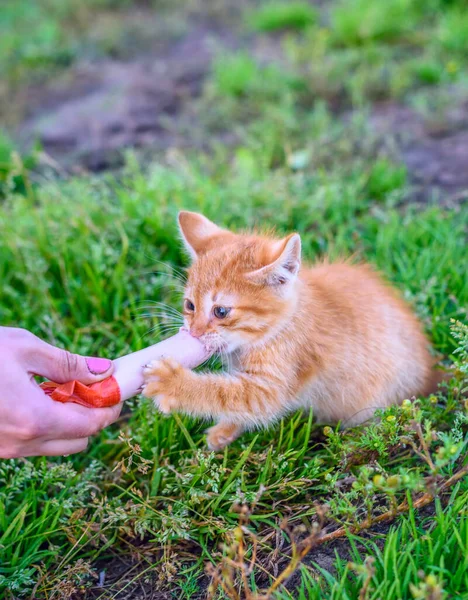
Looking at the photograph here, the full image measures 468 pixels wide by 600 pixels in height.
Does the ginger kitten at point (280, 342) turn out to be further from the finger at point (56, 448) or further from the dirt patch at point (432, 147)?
the dirt patch at point (432, 147)

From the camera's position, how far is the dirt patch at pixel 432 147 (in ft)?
12.9

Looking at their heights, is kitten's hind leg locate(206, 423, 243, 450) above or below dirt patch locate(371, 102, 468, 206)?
below

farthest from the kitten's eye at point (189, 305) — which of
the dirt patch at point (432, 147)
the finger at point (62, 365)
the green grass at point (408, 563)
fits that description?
the dirt patch at point (432, 147)

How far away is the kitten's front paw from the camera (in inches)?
87.3

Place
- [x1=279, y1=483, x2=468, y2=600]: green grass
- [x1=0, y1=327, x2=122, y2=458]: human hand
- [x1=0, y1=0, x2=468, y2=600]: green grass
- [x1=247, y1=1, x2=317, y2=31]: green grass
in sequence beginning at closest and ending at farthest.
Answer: [x1=279, y1=483, x2=468, y2=600]: green grass
[x1=0, y1=327, x2=122, y2=458]: human hand
[x1=0, y1=0, x2=468, y2=600]: green grass
[x1=247, y1=1, x2=317, y2=31]: green grass

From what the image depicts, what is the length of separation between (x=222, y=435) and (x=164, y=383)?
1.31 ft

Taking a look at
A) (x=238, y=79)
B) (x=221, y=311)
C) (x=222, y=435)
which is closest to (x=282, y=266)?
(x=221, y=311)

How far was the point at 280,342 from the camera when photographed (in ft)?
7.84

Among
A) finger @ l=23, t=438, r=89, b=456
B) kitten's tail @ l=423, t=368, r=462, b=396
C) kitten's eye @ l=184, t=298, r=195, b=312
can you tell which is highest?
Result: kitten's eye @ l=184, t=298, r=195, b=312

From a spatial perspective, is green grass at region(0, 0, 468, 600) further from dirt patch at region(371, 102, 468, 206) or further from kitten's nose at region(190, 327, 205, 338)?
kitten's nose at region(190, 327, 205, 338)

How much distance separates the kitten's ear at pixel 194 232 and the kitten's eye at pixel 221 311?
1.17 ft

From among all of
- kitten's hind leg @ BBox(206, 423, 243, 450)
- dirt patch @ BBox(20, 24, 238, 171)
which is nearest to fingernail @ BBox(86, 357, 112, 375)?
kitten's hind leg @ BBox(206, 423, 243, 450)

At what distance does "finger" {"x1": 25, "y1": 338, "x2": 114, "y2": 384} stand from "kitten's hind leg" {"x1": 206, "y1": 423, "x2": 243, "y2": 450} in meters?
0.53

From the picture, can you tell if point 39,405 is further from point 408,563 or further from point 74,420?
point 408,563
